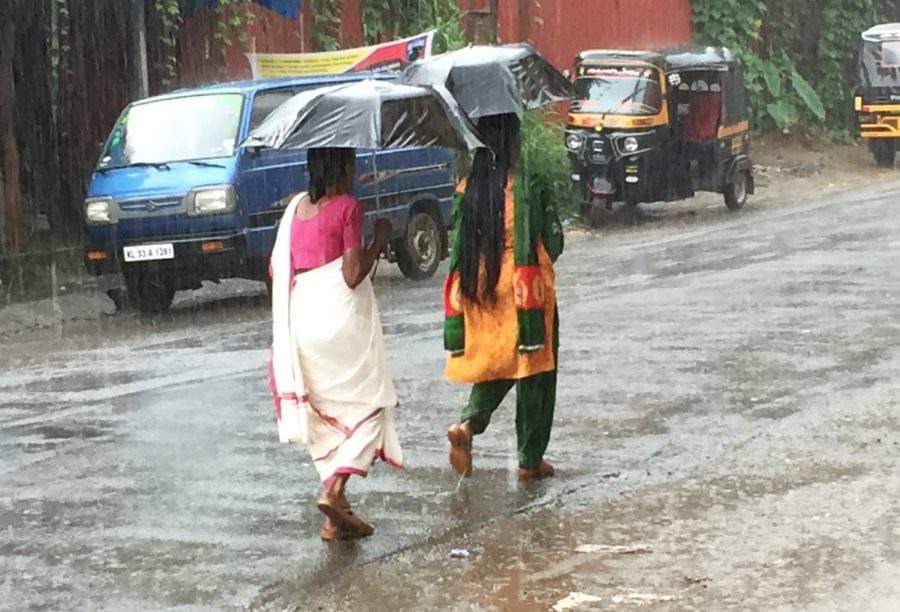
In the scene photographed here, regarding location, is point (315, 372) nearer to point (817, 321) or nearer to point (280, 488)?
point (280, 488)

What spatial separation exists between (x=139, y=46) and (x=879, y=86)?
54.3ft

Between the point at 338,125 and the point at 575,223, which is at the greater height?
the point at 338,125

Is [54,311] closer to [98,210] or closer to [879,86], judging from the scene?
[98,210]

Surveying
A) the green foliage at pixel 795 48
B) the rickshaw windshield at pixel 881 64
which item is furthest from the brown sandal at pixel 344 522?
the green foliage at pixel 795 48

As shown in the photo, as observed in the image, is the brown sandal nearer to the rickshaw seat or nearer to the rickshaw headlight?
the rickshaw headlight

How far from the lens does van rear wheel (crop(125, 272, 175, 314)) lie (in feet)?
47.8

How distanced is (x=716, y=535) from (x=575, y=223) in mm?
16093

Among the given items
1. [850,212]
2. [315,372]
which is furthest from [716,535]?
[850,212]

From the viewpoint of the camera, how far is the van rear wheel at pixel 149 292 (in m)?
14.6

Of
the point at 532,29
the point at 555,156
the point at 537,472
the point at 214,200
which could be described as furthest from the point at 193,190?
the point at 532,29

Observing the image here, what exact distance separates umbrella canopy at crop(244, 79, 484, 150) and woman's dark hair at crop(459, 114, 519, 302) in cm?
29

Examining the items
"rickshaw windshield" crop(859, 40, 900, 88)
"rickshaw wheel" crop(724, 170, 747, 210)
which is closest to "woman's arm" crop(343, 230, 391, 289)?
"rickshaw wheel" crop(724, 170, 747, 210)

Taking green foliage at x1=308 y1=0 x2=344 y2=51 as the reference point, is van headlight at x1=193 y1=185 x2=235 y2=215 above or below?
below

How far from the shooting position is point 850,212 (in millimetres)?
21078
